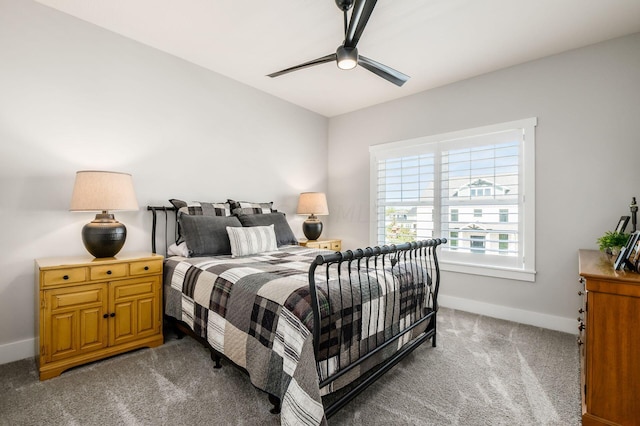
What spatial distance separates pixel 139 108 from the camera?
298 centimetres

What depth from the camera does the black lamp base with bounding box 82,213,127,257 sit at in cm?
235

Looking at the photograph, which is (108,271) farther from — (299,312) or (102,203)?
(299,312)

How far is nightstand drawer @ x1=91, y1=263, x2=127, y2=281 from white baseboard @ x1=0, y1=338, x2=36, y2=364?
86 centimetres

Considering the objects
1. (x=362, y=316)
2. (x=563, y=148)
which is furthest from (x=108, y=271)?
(x=563, y=148)

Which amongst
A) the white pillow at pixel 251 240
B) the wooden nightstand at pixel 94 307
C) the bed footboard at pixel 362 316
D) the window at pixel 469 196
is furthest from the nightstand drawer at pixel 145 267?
the window at pixel 469 196

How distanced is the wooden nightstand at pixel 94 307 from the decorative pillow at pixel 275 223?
1.01 m

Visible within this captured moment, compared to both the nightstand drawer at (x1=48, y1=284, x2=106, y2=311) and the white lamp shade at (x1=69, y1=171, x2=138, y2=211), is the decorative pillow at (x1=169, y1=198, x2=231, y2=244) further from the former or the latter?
the nightstand drawer at (x1=48, y1=284, x2=106, y2=311)

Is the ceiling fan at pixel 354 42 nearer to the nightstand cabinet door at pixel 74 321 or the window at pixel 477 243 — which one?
the window at pixel 477 243

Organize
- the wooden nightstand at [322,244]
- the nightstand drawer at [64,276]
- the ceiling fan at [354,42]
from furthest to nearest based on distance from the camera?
the wooden nightstand at [322,244] → the nightstand drawer at [64,276] → the ceiling fan at [354,42]

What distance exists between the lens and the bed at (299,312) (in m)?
1.45

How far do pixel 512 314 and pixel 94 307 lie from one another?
3.96 metres

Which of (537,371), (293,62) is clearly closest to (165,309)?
(293,62)

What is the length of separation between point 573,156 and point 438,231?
60.5 inches

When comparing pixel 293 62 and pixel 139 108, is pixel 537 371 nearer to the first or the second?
pixel 293 62
